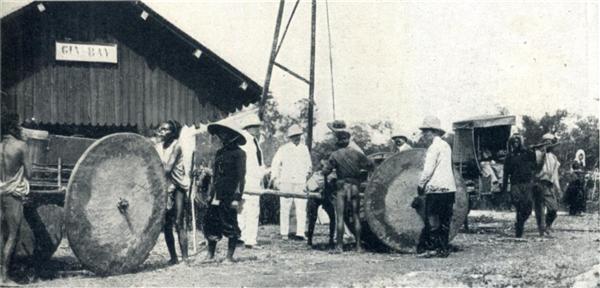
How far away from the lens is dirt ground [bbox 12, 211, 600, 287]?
7512 mm

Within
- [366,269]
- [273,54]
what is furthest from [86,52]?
[366,269]

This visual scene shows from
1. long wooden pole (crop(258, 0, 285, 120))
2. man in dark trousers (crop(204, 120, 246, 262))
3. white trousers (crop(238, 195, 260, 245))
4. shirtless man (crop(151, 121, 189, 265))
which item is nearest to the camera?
shirtless man (crop(151, 121, 189, 265))

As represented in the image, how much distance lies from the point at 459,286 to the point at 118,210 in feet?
12.4

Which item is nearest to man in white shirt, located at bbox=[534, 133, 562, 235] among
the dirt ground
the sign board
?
the dirt ground

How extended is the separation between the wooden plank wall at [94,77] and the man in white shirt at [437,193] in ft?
22.2

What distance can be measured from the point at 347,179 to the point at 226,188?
2280 mm

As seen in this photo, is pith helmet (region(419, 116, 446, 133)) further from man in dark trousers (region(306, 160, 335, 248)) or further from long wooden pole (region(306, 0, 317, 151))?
long wooden pole (region(306, 0, 317, 151))

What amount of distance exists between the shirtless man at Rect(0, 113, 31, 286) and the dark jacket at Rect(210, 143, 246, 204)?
97.9 inches

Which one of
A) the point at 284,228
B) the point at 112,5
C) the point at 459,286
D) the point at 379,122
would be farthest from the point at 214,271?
the point at 379,122

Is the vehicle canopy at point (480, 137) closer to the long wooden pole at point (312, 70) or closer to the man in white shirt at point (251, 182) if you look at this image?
the long wooden pole at point (312, 70)

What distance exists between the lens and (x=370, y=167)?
36.1ft

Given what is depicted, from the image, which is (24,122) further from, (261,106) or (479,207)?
(479,207)

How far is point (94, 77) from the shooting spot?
14133mm

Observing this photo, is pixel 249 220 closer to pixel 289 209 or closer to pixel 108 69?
pixel 289 209
